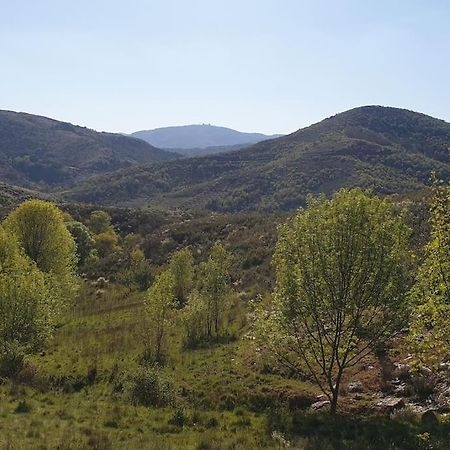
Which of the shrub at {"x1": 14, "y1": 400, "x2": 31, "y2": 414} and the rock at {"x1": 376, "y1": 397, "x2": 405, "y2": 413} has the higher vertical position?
the rock at {"x1": 376, "y1": 397, "x2": 405, "y2": 413}

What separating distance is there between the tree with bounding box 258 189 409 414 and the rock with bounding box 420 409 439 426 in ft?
10.0

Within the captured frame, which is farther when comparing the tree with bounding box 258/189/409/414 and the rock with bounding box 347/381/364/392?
the rock with bounding box 347/381/364/392

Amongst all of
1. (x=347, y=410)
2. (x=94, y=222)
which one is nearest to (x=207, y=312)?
(x=347, y=410)

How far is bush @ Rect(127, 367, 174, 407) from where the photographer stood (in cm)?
2453

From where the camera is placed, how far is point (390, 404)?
2052 centimetres

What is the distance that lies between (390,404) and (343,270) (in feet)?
20.6

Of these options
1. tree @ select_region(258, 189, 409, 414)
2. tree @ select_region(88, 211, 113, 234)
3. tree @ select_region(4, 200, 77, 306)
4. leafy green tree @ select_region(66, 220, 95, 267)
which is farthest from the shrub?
tree @ select_region(88, 211, 113, 234)

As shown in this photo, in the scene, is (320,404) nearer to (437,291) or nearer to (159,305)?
(437,291)

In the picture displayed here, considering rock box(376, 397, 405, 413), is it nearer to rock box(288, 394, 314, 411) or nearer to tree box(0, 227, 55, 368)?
rock box(288, 394, 314, 411)

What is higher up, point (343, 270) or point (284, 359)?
point (343, 270)

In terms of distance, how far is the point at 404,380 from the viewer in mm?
22141

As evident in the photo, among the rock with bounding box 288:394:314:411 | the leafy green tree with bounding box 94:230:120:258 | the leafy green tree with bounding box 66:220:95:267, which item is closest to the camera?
the rock with bounding box 288:394:314:411

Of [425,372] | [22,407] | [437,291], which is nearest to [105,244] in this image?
[22,407]

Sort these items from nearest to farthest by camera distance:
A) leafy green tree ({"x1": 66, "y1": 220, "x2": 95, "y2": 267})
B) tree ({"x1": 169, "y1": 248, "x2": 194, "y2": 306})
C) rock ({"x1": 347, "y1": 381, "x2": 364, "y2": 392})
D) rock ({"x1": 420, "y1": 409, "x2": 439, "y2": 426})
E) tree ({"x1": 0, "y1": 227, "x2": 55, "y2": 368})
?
rock ({"x1": 420, "y1": 409, "x2": 439, "y2": 426}), rock ({"x1": 347, "y1": 381, "x2": 364, "y2": 392}), tree ({"x1": 0, "y1": 227, "x2": 55, "y2": 368}), tree ({"x1": 169, "y1": 248, "x2": 194, "y2": 306}), leafy green tree ({"x1": 66, "y1": 220, "x2": 95, "y2": 267})
